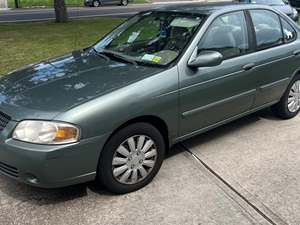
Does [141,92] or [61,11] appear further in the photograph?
[61,11]

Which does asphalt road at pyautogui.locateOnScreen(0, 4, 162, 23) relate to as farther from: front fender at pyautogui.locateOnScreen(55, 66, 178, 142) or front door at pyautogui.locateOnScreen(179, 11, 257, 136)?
front fender at pyautogui.locateOnScreen(55, 66, 178, 142)

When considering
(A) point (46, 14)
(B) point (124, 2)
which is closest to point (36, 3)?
(B) point (124, 2)

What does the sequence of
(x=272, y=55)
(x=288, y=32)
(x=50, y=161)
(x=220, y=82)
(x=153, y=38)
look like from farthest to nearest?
(x=288, y=32), (x=272, y=55), (x=153, y=38), (x=220, y=82), (x=50, y=161)

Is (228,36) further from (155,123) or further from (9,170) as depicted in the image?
(9,170)

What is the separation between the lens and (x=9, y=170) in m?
3.45

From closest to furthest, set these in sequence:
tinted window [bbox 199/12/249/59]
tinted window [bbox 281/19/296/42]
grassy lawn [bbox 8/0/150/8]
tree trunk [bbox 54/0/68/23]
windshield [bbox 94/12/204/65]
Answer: windshield [bbox 94/12/204/65], tinted window [bbox 199/12/249/59], tinted window [bbox 281/19/296/42], tree trunk [bbox 54/0/68/23], grassy lawn [bbox 8/0/150/8]

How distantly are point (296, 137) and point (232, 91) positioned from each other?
1.10m

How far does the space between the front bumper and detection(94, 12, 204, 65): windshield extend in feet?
3.88

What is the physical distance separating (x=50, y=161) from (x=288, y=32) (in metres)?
3.56

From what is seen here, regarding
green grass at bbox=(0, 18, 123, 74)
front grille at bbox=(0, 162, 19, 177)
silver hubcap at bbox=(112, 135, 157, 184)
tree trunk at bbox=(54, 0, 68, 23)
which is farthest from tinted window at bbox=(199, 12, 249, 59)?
tree trunk at bbox=(54, 0, 68, 23)

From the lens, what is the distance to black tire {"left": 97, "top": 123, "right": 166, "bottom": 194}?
3.52 m

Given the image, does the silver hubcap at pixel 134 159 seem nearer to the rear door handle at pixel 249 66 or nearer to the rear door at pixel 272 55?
the rear door handle at pixel 249 66

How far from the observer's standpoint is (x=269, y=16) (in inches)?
205

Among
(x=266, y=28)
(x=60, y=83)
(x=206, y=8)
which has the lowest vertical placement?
(x=60, y=83)
